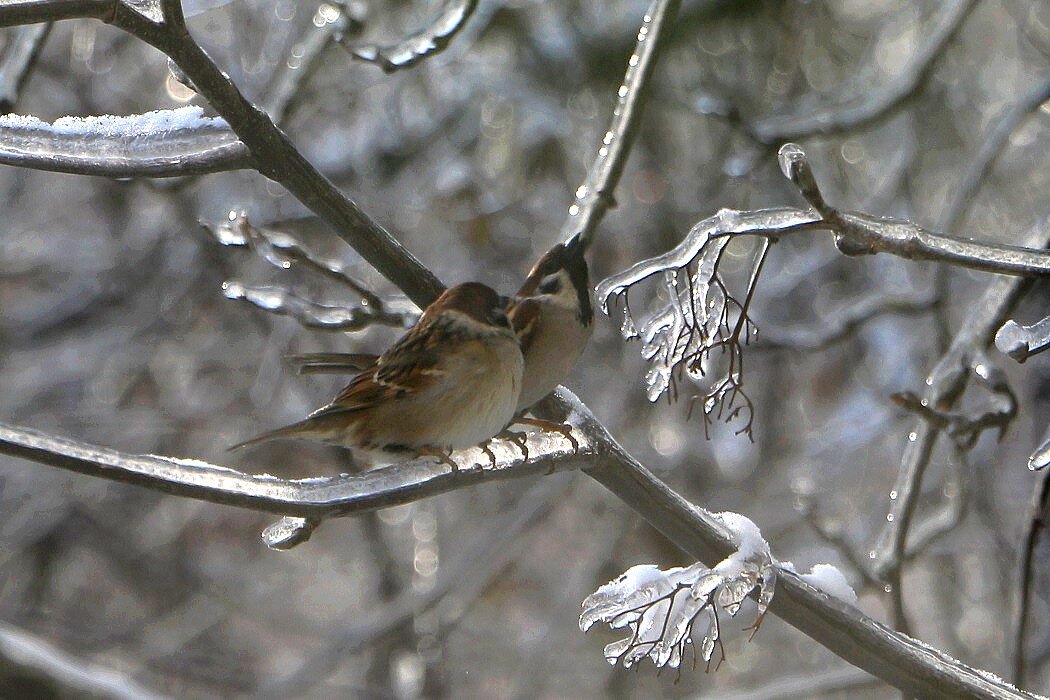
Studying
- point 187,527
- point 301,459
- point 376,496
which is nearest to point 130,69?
point 301,459

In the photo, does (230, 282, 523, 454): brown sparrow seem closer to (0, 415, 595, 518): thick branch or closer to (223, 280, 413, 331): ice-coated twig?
(223, 280, 413, 331): ice-coated twig

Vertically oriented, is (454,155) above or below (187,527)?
above

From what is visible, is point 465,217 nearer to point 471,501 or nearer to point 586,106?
point 586,106

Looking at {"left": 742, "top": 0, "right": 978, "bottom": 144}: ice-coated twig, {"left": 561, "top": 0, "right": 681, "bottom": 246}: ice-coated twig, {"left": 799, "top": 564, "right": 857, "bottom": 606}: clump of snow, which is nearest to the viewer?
{"left": 799, "top": 564, "right": 857, "bottom": 606}: clump of snow

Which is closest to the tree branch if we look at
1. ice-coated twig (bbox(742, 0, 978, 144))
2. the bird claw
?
the bird claw

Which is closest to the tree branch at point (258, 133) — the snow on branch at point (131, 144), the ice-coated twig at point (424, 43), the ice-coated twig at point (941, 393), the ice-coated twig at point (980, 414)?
the snow on branch at point (131, 144)

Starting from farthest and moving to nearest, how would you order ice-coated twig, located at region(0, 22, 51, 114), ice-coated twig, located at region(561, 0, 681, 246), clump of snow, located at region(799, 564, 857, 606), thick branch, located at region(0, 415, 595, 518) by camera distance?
ice-coated twig, located at region(561, 0, 681, 246) → ice-coated twig, located at region(0, 22, 51, 114) → clump of snow, located at region(799, 564, 857, 606) → thick branch, located at region(0, 415, 595, 518)

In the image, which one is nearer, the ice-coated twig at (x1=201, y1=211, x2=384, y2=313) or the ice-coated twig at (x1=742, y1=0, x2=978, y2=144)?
the ice-coated twig at (x1=201, y1=211, x2=384, y2=313)

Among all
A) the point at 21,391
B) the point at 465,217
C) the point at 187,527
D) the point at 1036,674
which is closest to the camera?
the point at 1036,674

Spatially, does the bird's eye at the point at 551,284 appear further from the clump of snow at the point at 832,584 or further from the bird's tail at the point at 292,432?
the clump of snow at the point at 832,584
